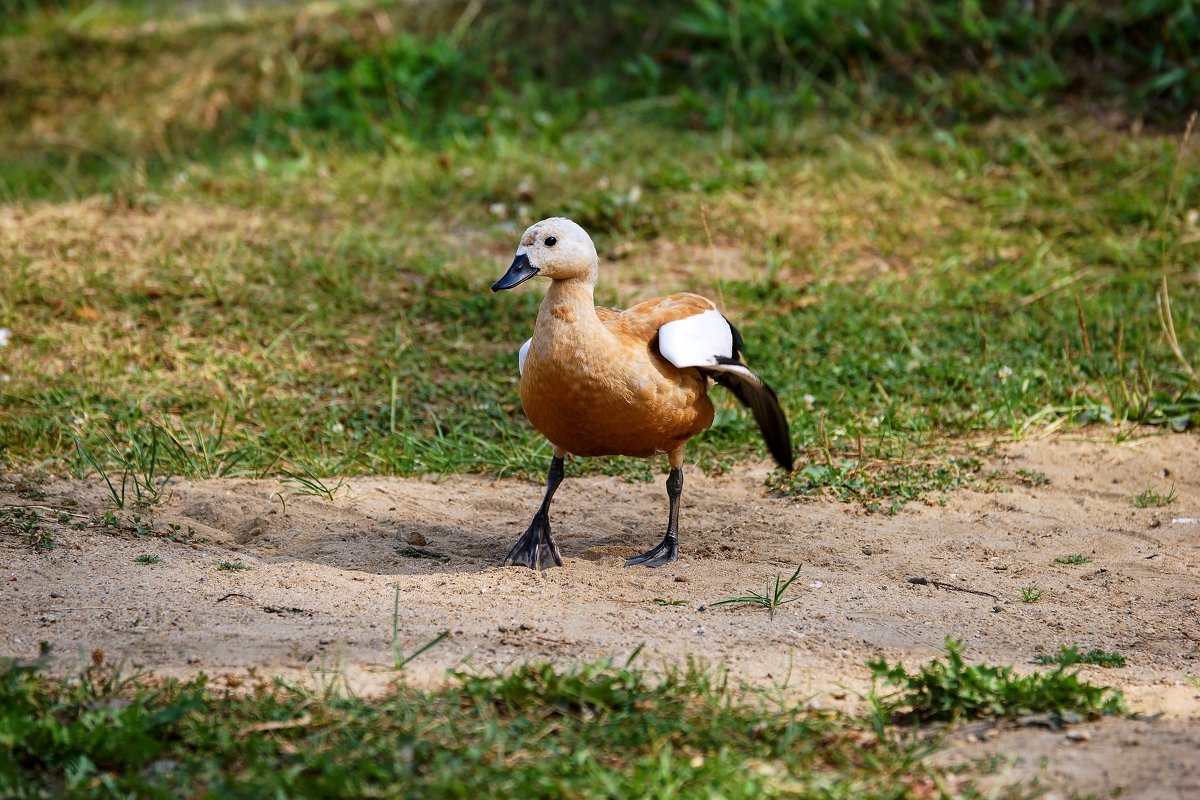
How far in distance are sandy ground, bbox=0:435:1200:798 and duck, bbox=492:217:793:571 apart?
357 mm

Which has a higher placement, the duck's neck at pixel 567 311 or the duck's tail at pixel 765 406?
the duck's neck at pixel 567 311

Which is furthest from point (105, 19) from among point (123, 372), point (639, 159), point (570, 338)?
point (570, 338)

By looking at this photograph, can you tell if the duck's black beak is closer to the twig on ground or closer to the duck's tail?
the duck's tail

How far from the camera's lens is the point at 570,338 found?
400cm

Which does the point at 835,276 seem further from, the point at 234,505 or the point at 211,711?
the point at 211,711

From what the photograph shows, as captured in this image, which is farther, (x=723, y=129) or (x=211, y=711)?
(x=723, y=129)

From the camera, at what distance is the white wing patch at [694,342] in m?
4.13

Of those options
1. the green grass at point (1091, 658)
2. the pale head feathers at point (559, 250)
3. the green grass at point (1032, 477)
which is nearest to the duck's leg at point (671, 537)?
the pale head feathers at point (559, 250)

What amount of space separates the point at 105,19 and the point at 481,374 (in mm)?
6586

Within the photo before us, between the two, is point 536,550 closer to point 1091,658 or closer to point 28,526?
A: point 28,526

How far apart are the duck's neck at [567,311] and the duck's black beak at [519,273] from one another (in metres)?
0.09

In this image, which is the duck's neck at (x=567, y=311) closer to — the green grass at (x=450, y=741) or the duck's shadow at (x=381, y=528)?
the duck's shadow at (x=381, y=528)

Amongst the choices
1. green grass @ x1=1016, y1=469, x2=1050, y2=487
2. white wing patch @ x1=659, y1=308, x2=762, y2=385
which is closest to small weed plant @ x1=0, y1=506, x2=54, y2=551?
white wing patch @ x1=659, y1=308, x2=762, y2=385

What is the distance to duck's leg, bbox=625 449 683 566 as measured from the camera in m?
4.26
